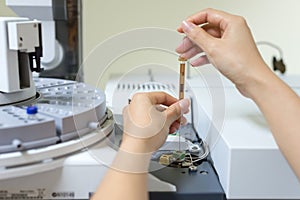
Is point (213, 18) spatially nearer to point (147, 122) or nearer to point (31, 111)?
point (147, 122)

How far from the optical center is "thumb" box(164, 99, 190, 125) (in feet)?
2.07

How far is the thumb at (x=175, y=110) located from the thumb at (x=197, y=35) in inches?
4.4

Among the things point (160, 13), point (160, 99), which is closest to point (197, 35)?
point (160, 99)

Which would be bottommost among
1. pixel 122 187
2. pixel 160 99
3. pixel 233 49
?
pixel 122 187

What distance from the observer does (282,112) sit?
559 mm

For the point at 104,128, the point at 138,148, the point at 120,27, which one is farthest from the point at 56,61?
the point at 138,148

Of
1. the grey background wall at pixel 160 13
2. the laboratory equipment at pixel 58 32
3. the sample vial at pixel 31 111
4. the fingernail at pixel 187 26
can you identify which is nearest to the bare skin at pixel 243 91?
the fingernail at pixel 187 26

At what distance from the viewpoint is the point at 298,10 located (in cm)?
154

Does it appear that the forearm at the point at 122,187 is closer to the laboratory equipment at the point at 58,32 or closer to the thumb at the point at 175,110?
the thumb at the point at 175,110

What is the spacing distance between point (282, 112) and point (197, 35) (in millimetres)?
→ 185

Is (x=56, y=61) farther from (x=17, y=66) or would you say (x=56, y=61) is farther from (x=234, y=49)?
(x=234, y=49)

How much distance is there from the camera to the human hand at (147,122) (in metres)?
0.58

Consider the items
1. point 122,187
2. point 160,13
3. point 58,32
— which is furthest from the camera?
point 160,13

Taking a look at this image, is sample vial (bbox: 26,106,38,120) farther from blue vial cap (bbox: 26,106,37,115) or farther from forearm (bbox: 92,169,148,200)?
forearm (bbox: 92,169,148,200)
